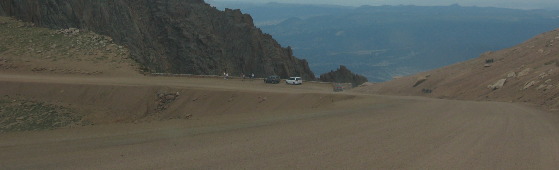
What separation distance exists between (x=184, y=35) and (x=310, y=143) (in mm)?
83813

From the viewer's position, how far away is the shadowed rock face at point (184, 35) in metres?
76.6

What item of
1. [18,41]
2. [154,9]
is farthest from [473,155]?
[154,9]

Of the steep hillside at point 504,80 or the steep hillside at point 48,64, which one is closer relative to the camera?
the steep hillside at point 48,64

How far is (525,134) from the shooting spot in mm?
17719

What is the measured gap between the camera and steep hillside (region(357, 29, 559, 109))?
3303cm

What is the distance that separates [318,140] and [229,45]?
8916 cm

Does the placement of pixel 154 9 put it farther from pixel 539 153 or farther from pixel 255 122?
pixel 539 153

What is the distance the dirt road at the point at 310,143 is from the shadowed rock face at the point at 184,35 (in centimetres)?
5651

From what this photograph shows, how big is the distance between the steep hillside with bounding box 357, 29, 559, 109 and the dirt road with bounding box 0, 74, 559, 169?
978cm

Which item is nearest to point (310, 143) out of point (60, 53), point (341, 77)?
point (60, 53)

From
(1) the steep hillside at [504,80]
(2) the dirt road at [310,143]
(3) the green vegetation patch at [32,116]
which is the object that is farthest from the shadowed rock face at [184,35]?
(2) the dirt road at [310,143]

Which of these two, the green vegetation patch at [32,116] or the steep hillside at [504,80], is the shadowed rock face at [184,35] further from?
the green vegetation patch at [32,116]

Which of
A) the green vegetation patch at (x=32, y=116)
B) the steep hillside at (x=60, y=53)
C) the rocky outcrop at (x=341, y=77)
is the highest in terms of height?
the steep hillside at (x=60, y=53)

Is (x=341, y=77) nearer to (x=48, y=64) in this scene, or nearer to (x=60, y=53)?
(x=60, y=53)
